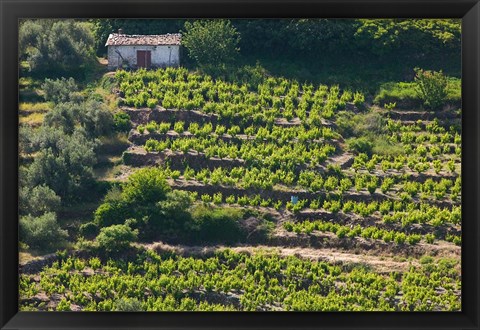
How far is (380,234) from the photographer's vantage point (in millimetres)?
27531

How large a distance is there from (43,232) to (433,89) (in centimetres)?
1281

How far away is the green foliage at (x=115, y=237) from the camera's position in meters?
26.1

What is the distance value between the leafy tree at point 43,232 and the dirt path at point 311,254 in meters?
2.22

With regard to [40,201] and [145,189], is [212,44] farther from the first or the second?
[40,201]

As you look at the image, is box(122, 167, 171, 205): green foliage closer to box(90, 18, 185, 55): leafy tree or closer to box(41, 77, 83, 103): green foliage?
box(41, 77, 83, 103): green foliage

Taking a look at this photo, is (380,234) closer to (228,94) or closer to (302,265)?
(302,265)

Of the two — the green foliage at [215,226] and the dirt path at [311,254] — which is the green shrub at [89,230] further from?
the green foliage at [215,226]

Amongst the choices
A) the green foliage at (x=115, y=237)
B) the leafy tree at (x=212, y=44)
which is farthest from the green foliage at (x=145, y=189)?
the leafy tree at (x=212, y=44)

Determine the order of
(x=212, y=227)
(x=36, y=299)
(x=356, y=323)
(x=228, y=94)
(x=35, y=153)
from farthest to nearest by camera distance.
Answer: (x=228, y=94) < (x=35, y=153) < (x=212, y=227) < (x=36, y=299) < (x=356, y=323)

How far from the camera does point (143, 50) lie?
3334 cm

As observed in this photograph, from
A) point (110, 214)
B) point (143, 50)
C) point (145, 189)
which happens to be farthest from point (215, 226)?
point (143, 50)

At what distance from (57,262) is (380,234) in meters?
8.46

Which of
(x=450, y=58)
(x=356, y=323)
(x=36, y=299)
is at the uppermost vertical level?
(x=450, y=58)
